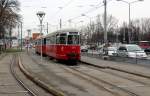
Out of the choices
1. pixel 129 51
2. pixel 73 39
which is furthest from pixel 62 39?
pixel 129 51

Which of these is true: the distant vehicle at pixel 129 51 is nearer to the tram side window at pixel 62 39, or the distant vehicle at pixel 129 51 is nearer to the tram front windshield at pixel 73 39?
the tram front windshield at pixel 73 39

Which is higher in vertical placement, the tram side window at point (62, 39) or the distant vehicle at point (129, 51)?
the tram side window at point (62, 39)

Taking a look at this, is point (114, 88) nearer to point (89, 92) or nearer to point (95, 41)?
point (89, 92)

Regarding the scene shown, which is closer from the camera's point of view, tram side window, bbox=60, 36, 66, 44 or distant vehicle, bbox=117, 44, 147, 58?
tram side window, bbox=60, 36, 66, 44

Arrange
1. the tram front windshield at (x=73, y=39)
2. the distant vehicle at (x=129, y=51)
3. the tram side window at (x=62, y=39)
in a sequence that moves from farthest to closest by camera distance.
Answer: the distant vehicle at (x=129, y=51)
the tram side window at (x=62, y=39)
the tram front windshield at (x=73, y=39)

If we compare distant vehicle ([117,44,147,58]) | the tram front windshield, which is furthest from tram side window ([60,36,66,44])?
distant vehicle ([117,44,147,58])

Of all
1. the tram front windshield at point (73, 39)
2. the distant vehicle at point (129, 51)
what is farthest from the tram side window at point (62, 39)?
the distant vehicle at point (129, 51)

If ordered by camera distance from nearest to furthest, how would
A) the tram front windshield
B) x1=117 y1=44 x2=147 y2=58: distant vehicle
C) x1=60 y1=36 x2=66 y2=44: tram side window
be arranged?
1. the tram front windshield
2. x1=60 y1=36 x2=66 y2=44: tram side window
3. x1=117 y1=44 x2=147 y2=58: distant vehicle

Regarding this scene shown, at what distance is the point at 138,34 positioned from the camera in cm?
13338

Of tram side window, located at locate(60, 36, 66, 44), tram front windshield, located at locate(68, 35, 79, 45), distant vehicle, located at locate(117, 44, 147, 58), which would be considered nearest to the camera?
tram front windshield, located at locate(68, 35, 79, 45)

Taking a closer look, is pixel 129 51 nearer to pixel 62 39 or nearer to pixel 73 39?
pixel 73 39

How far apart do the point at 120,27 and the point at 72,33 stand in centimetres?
10553

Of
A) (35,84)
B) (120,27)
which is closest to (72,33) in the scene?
(35,84)

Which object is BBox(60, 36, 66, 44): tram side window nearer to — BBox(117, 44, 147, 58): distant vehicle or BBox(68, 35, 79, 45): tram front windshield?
BBox(68, 35, 79, 45): tram front windshield
